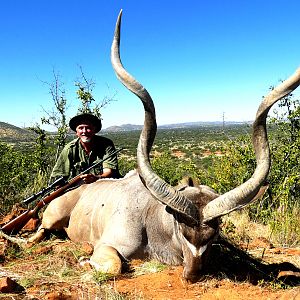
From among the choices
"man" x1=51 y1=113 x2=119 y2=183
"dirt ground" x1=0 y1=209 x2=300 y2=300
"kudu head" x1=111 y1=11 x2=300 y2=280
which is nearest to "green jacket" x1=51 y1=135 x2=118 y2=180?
"man" x1=51 y1=113 x2=119 y2=183

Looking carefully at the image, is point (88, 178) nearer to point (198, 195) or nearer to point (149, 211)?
point (149, 211)

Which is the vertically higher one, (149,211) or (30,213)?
(149,211)

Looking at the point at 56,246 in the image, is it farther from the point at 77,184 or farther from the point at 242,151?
the point at 242,151

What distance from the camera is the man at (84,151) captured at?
7336mm

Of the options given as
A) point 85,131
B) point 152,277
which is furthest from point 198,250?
point 85,131

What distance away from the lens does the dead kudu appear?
162 inches

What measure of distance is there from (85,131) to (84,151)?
16.1 inches

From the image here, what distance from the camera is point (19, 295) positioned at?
4066mm

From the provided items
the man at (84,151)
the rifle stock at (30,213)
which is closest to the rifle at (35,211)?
the rifle stock at (30,213)

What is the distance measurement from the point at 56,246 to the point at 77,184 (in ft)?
4.02

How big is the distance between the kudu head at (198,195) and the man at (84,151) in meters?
2.85

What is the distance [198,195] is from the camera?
14.7ft

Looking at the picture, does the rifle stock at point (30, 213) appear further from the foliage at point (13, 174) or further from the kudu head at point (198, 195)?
the kudu head at point (198, 195)

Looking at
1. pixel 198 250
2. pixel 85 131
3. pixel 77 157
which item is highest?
pixel 85 131
